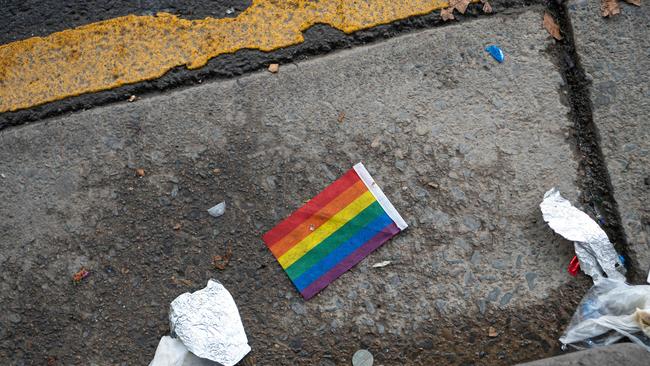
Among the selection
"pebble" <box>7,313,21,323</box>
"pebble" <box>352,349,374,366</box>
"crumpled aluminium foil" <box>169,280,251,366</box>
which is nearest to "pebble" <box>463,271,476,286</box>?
"pebble" <box>352,349,374,366</box>

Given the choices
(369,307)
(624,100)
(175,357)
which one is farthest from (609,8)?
(175,357)

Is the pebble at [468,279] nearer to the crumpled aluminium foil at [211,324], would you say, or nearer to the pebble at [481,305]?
the pebble at [481,305]

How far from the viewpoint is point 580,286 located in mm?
1839

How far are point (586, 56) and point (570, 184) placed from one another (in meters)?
0.45

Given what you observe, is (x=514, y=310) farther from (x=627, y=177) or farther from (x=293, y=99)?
(x=293, y=99)

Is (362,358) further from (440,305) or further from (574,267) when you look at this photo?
(574,267)

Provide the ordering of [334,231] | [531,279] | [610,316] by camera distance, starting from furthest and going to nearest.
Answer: [334,231]
[531,279]
[610,316]

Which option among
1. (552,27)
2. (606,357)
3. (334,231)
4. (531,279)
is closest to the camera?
(606,357)

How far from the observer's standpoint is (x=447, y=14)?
2.15 meters

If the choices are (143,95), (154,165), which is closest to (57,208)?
(154,165)

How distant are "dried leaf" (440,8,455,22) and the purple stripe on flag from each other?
75 cm

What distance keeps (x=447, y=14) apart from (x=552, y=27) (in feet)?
1.15

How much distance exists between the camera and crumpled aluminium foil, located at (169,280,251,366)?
1.82 m

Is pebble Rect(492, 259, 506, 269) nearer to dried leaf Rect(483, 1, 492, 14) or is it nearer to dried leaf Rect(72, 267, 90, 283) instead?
dried leaf Rect(483, 1, 492, 14)
